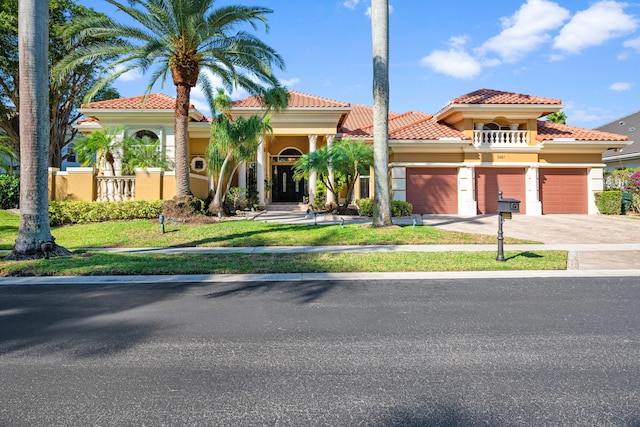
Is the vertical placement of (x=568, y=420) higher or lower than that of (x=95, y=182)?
lower

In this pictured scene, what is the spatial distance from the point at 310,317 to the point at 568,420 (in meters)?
3.10

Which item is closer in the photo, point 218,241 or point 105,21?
point 218,241

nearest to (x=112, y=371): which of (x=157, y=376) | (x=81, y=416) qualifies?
(x=157, y=376)

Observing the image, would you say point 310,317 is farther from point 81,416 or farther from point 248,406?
point 81,416

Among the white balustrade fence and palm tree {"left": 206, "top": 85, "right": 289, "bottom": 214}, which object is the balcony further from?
the white balustrade fence

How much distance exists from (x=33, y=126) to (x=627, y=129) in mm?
40485

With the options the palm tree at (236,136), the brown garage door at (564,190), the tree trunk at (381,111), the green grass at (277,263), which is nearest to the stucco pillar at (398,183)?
the tree trunk at (381,111)

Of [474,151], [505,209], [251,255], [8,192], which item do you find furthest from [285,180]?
[505,209]

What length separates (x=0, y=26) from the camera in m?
22.1

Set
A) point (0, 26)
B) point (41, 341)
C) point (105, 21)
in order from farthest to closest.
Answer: point (0, 26) < point (105, 21) < point (41, 341)

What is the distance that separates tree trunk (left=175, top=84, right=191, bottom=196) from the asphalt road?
9.80 metres

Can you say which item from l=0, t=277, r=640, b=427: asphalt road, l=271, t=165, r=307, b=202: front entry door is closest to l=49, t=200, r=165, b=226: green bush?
l=271, t=165, r=307, b=202: front entry door

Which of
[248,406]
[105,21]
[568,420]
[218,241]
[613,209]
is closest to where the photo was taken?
[568,420]

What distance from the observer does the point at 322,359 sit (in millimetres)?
3781
